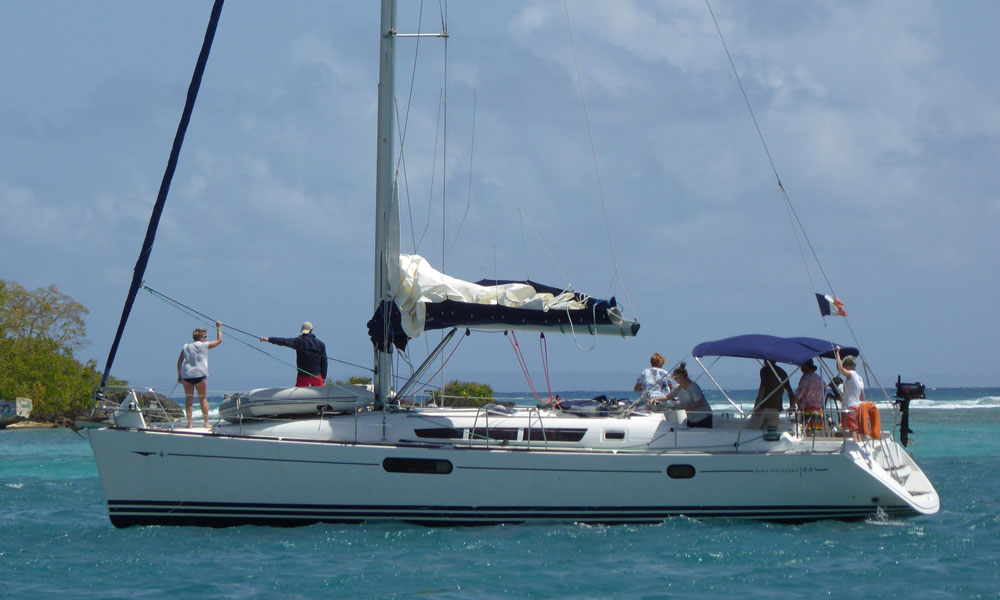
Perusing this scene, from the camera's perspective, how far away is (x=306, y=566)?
11.2 m

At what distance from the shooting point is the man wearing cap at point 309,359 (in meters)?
14.7

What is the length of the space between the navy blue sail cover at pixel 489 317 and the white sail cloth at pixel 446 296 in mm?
73

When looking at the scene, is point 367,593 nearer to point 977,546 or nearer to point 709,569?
point 709,569

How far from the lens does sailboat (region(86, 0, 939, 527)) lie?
13.0 metres

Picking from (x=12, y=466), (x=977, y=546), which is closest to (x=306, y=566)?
(x=977, y=546)

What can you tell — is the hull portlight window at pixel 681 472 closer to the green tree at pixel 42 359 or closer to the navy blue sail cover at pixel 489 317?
the navy blue sail cover at pixel 489 317

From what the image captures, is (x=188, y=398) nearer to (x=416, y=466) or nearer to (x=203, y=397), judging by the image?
(x=203, y=397)

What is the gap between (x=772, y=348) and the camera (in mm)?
14055

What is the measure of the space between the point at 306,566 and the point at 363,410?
3.22 m

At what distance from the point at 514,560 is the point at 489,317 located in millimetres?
3754

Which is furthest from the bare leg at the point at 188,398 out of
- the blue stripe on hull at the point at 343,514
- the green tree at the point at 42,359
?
the green tree at the point at 42,359

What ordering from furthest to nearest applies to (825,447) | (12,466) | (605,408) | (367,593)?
1. (12,466)
2. (605,408)
3. (825,447)
4. (367,593)

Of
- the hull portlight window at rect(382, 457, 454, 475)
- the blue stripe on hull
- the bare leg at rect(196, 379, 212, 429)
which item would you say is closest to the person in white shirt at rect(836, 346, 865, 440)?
the blue stripe on hull

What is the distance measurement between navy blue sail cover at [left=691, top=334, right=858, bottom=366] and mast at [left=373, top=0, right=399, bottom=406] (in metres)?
4.49
